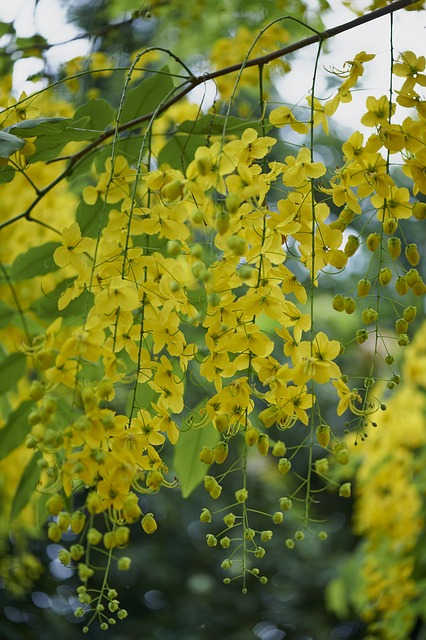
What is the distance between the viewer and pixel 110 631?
3.18m

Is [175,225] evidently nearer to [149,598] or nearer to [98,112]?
[98,112]

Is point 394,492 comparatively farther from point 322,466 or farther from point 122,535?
point 122,535

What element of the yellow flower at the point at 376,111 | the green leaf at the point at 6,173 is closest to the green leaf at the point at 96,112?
the green leaf at the point at 6,173

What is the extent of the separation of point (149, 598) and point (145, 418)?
3.18 m

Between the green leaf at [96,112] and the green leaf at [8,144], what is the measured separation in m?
0.26

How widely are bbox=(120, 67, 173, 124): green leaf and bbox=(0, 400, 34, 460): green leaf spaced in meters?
0.38

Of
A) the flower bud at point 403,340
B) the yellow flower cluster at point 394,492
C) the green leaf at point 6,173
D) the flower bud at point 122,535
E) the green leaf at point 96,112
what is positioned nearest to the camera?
the flower bud at point 122,535

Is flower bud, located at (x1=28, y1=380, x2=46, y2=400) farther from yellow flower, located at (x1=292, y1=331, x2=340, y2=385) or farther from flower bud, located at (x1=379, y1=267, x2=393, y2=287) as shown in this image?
flower bud, located at (x1=379, y1=267, x2=393, y2=287)

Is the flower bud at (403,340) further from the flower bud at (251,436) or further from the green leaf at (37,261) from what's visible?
the green leaf at (37,261)

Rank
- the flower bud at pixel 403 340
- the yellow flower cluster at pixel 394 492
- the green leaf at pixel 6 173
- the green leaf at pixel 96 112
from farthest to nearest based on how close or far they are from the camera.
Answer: the yellow flower cluster at pixel 394 492
the green leaf at pixel 96 112
the green leaf at pixel 6 173
the flower bud at pixel 403 340

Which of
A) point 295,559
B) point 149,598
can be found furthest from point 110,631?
point 295,559

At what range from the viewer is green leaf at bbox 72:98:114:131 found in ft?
2.98

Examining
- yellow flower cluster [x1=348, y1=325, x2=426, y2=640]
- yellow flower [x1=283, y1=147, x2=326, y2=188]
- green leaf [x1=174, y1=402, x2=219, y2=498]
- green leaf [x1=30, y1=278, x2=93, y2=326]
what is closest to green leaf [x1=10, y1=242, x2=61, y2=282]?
green leaf [x1=30, y1=278, x2=93, y2=326]

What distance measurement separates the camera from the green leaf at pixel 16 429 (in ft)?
3.13
